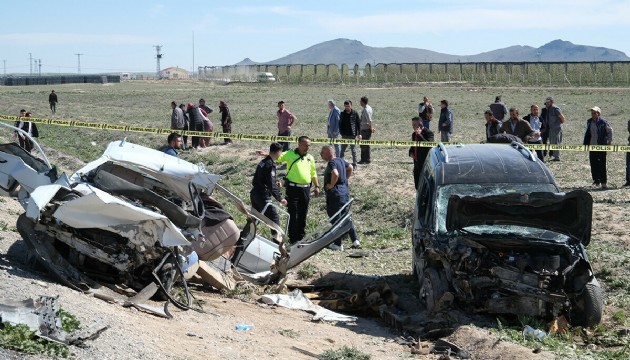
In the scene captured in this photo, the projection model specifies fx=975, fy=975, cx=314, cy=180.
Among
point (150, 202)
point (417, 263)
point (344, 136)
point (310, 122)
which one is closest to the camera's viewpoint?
point (150, 202)

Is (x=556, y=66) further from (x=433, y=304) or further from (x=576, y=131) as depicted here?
(x=433, y=304)

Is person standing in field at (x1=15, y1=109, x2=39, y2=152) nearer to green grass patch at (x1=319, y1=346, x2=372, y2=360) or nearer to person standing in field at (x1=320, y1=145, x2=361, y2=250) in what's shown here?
person standing in field at (x1=320, y1=145, x2=361, y2=250)

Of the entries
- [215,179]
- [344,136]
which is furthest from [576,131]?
[215,179]

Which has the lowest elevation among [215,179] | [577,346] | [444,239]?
[577,346]

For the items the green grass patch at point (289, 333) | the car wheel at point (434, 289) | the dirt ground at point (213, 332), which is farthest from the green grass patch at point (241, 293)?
the car wheel at point (434, 289)

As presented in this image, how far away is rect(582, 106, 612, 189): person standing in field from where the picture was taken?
19672 millimetres

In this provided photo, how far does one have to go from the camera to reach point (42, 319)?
288 inches

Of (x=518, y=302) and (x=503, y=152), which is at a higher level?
(x=503, y=152)

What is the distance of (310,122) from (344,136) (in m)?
18.2

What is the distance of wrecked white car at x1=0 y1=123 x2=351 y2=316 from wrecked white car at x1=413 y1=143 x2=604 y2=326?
8.19 feet

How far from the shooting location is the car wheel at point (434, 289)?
400 inches

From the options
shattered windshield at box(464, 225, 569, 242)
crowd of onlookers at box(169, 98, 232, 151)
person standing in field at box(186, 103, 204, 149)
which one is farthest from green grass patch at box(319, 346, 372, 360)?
person standing in field at box(186, 103, 204, 149)

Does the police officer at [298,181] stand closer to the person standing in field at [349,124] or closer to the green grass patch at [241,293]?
the green grass patch at [241,293]

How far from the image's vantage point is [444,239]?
1038cm
